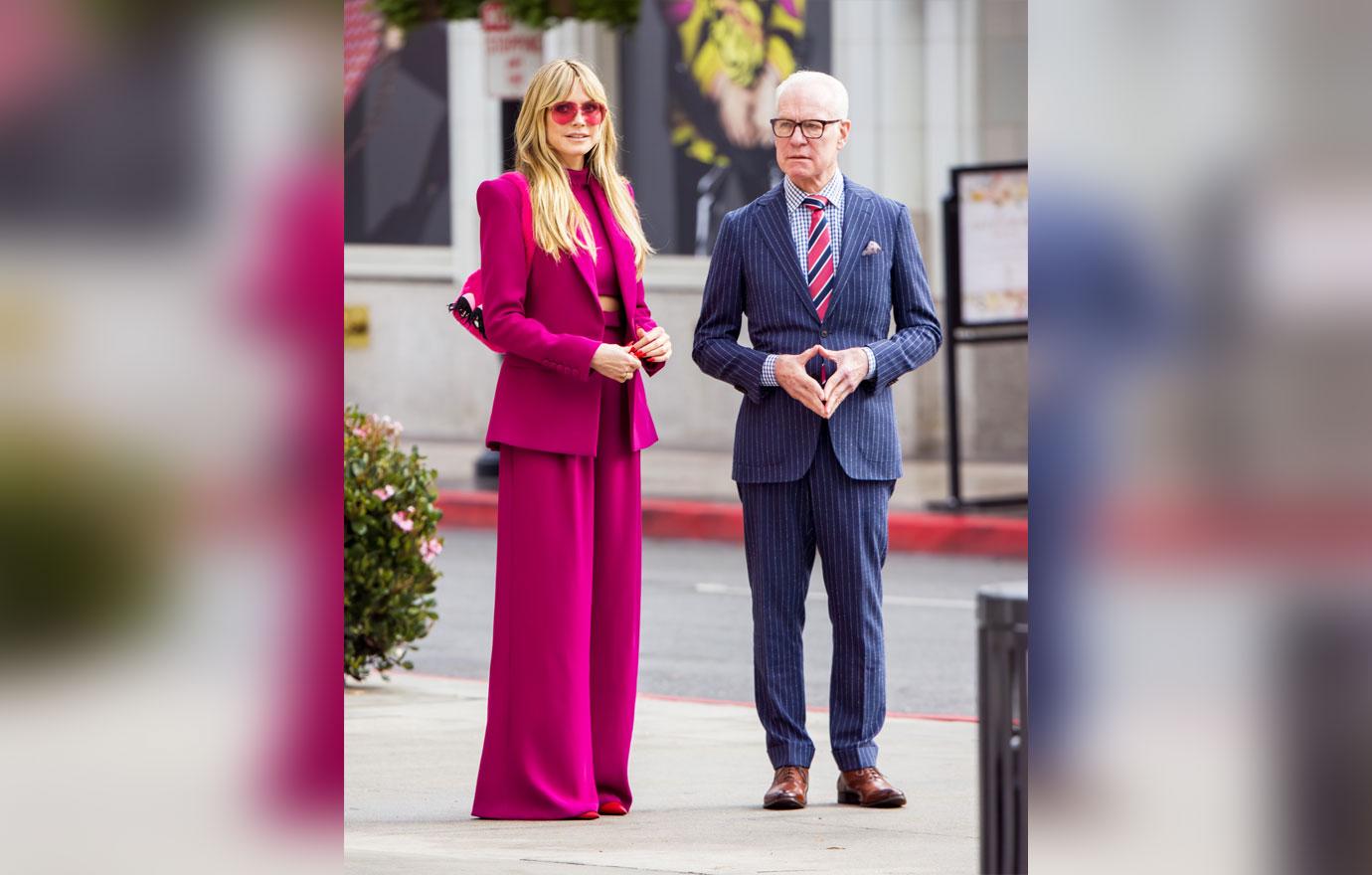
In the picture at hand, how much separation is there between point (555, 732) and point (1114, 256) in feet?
9.56

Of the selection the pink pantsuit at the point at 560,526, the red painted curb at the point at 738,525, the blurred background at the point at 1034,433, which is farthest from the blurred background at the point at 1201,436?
the red painted curb at the point at 738,525

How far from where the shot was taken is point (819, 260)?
6.23 metres

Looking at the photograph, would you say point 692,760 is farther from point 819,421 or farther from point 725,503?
point 725,503

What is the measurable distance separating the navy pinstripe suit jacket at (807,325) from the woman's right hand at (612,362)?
38cm

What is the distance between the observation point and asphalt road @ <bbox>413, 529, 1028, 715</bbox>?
29.8ft

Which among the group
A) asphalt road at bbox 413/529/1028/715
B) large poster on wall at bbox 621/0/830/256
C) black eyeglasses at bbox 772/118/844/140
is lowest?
asphalt road at bbox 413/529/1028/715

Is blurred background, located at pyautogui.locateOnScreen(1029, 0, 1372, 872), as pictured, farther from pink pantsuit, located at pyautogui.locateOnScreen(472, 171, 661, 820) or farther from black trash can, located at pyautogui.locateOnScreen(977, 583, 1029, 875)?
pink pantsuit, located at pyautogui.locateOnScreen(472, 171, 661, 820)

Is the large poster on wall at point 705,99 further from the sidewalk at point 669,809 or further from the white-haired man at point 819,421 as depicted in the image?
the white-haired man at point 819,421

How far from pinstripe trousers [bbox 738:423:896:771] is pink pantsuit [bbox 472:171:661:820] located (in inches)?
14.8

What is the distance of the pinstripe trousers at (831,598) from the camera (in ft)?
20.2

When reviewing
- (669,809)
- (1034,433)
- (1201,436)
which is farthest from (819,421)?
(1201,436)

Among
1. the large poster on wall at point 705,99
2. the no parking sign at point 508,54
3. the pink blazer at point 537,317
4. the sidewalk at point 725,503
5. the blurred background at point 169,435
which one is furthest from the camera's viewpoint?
the large poster on wall at point 705,99

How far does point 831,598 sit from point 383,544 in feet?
7.10

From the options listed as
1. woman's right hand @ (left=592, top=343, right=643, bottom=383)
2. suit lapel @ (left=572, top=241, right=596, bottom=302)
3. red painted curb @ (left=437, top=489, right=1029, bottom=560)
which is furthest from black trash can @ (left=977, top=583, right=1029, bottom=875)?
red painted curb @ (left=437, top=489, right=1029, bottom=560)
